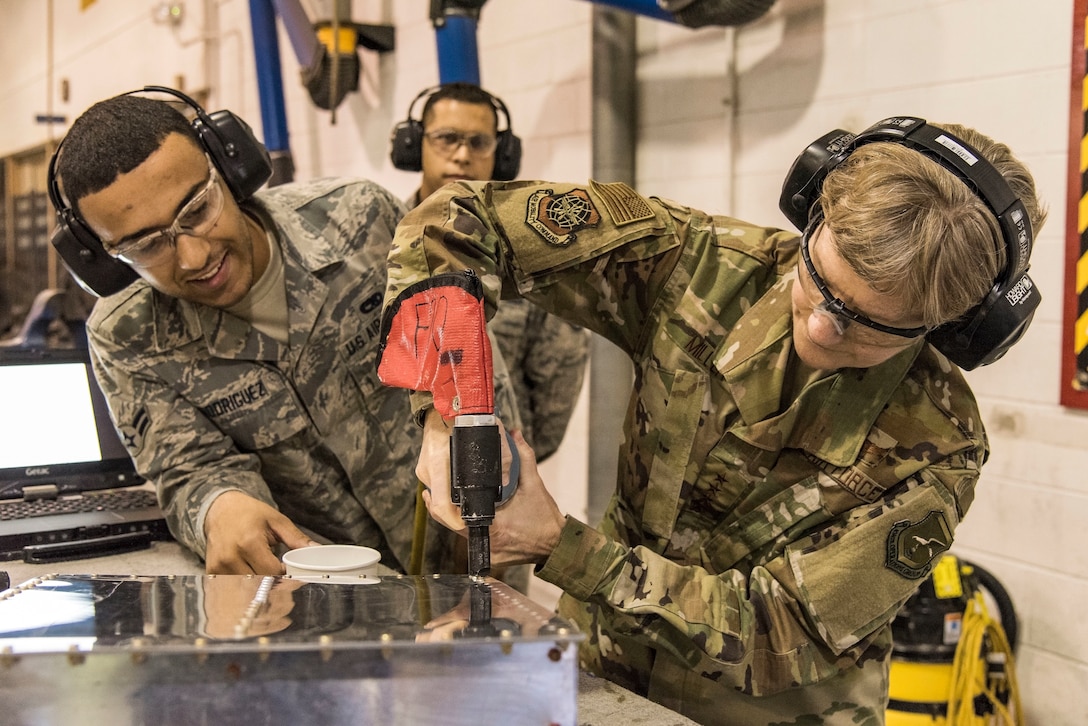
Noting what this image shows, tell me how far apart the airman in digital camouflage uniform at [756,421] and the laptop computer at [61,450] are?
99 cm

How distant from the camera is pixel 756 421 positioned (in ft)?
4.57

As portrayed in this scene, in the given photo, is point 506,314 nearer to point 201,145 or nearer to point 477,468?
point 201,145

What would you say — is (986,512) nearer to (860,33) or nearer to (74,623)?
(860,33)

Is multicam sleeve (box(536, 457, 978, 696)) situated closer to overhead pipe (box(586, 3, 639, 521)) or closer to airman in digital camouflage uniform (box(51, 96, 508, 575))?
airman in digital camouflage uniform (box(51, 96, 508, 575))

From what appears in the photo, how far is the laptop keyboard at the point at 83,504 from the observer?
193cm

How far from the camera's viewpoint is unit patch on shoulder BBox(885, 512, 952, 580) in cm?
124

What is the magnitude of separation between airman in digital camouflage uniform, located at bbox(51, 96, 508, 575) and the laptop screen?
0.36 metres

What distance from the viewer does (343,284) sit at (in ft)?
6.15

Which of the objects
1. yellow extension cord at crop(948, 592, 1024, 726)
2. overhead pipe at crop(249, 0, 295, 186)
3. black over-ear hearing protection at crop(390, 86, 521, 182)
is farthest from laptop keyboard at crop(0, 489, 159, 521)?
overhead pipe at crop(249, 0, 295, 186)

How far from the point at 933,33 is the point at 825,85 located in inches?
13.1

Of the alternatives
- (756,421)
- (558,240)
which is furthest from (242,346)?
(756,421)

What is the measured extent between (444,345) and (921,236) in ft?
1.90

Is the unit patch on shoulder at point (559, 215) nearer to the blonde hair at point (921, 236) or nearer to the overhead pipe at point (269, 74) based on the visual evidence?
the blonde hair at point (921, 236)

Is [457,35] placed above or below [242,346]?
above
